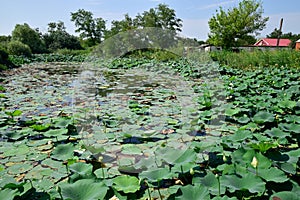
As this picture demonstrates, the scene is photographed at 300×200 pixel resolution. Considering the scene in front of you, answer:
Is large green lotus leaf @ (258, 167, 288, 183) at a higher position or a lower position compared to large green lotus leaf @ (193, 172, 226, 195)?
higher

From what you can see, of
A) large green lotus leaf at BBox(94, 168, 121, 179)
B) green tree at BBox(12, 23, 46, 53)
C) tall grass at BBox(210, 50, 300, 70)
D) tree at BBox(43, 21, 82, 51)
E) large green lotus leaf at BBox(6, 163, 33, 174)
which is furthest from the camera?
tree at BBox(43, 21, 82, 51)

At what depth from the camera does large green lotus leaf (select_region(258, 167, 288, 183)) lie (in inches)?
48.8

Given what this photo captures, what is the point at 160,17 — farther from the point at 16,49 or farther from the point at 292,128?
the point at 292,128

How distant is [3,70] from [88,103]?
23.7 ft

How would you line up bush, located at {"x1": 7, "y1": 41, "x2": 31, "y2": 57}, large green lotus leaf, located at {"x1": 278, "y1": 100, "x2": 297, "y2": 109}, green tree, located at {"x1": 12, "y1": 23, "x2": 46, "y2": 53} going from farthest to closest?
green tree, located at {"x1": 12, "y1": 23, "x2": 46, "y2": 53} < bush, located at {"x1": 7, "y1": 41, "x2": 31, "y2": 57} < large green lotus leaf, located at {"x1": 278, "y1": 100, "x2": 297, "y2": 109}

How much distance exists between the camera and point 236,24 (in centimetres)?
1964

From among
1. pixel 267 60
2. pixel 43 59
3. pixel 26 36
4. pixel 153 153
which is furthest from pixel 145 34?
pixel 26 36

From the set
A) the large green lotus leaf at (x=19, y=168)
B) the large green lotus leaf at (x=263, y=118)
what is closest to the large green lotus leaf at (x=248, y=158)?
the large green lotus leaf at (x=263, y=118)

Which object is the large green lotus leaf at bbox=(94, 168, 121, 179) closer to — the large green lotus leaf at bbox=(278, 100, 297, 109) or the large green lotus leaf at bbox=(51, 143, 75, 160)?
the large green lotus leaf at bbox=(51, 143, 75, 160)

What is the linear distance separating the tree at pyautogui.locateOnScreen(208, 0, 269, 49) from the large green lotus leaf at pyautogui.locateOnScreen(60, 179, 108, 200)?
67.0 ft

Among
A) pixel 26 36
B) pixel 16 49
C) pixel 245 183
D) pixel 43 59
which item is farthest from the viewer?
pixel 26 36

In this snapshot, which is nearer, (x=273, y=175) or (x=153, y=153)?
(x=273, y=175)

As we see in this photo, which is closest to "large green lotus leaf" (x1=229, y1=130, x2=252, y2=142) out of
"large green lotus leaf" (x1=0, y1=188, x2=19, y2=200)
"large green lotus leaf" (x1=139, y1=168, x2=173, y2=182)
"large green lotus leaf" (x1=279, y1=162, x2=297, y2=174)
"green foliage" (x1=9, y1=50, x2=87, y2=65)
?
"large green lotus leaf" (x1=279, y1=162, x2=297, y2=174)

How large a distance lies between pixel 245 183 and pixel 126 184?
631 mm
